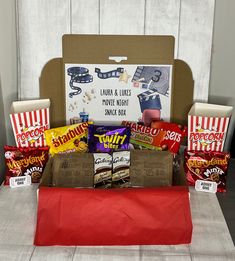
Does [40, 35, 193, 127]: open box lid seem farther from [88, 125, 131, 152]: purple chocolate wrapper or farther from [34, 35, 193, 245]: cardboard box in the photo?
[34, 35, 193, 245]: cardboard box

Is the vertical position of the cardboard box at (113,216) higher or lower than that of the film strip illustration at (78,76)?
lower

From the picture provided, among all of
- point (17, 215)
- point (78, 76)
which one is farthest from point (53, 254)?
point (78, 76)

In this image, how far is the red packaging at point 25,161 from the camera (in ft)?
4.23

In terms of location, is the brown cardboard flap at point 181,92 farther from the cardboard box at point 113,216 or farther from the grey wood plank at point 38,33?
the cardboard box at point 113,216

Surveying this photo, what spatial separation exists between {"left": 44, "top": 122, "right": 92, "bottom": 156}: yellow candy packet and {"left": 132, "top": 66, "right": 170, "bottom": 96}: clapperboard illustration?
26 centimetres

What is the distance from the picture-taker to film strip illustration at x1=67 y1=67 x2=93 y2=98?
1.46m

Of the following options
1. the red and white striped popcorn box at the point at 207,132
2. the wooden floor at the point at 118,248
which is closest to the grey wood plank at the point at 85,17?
the red and white striped popcorn box at the point at 207,132

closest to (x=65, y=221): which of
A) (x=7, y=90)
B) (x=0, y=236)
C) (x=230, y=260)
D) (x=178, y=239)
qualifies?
(x=0, y=236)

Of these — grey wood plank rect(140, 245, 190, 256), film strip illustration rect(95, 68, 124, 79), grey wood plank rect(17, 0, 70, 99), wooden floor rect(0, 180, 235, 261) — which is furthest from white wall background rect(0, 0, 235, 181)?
grey wood plank rect(140, 245, 190, 256)

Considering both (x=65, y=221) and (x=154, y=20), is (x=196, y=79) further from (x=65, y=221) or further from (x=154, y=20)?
(x=65, y=221)

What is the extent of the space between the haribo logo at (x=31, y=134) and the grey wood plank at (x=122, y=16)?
397mm

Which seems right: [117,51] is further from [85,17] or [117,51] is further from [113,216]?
[113,216]

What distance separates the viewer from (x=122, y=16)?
1.44 meters

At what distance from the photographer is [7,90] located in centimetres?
155
